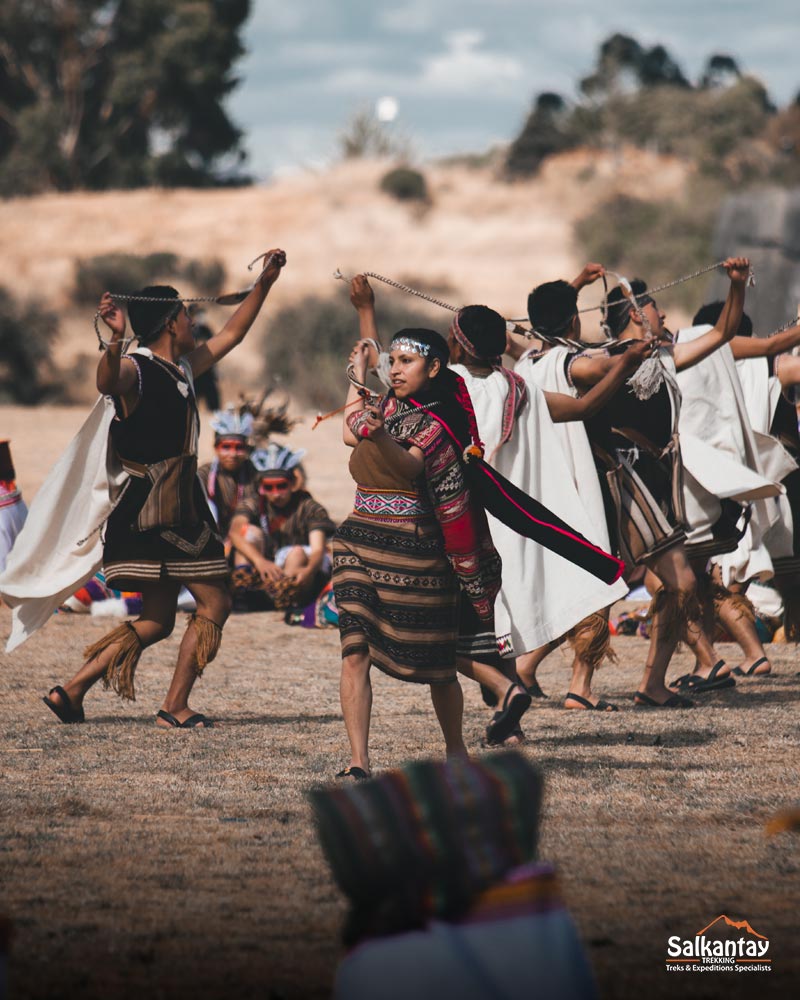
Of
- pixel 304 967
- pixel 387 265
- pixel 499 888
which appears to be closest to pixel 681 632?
pixel 304 967

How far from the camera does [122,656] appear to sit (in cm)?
690

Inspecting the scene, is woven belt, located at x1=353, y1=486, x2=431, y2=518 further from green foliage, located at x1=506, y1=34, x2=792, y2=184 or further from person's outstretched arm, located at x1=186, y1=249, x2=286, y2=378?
green foliage, located at x1=506, y1=34, x2=792, y2=184

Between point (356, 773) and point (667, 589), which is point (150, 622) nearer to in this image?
point (356, 773)

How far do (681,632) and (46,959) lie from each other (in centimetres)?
448

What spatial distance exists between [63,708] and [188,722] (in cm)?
57

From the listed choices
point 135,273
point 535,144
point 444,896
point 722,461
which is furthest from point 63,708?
point 535,144

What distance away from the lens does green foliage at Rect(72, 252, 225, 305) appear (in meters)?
46.2

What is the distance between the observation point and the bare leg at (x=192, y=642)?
22.8ft

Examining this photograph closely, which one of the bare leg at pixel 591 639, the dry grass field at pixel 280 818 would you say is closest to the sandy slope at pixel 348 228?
the dry grass field at pixel 280 818

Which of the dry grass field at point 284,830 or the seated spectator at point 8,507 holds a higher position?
the seated spectator at point 8,507

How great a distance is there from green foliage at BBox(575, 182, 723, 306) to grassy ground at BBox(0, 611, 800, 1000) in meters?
40.1

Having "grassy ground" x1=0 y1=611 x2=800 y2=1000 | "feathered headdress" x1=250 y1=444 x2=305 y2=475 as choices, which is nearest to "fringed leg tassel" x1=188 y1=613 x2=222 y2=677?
"grassy ground" x1=0 y1=611 x2=800 y2=1000

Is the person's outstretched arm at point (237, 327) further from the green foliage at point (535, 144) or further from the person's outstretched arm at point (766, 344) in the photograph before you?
the green foliage at point (535, 144)

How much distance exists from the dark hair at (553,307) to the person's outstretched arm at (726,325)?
57 centimetres
